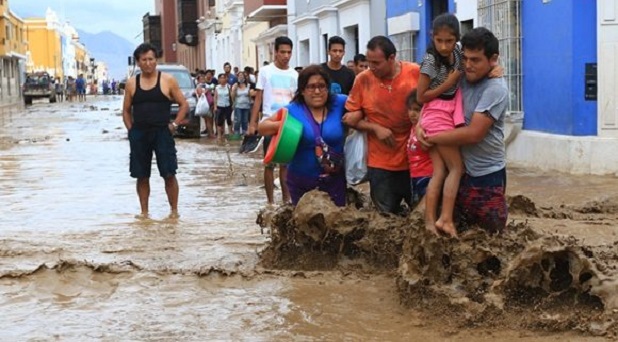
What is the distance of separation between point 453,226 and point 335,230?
103cm

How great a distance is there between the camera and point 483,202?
220 inches

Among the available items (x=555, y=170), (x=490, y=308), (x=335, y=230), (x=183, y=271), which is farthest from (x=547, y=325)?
(x=555, y=170)

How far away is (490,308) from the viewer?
16.7 feet

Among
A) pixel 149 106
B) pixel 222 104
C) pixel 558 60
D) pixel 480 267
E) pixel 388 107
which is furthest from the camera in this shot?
pixel 222 104

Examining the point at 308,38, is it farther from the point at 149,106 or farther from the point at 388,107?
the point at 388,107

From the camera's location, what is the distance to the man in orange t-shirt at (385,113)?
20.4 feet

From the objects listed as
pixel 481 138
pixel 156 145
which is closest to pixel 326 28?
pixel 156 145

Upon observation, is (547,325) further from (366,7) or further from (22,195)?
(366,7)

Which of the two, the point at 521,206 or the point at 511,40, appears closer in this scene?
the point at 521,206

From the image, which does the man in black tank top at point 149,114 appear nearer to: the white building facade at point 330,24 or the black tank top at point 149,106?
the black tank top at point 149,106

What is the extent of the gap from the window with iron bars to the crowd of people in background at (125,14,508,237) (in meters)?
7.48

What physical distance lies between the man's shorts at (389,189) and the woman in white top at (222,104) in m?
14.7

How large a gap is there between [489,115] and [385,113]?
3.51ft

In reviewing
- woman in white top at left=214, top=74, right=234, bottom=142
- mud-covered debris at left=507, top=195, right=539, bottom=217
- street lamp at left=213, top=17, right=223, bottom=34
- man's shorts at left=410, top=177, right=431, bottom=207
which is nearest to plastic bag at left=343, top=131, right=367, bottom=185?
man's shorts at left=410, top=177, right=431, bottom=207
